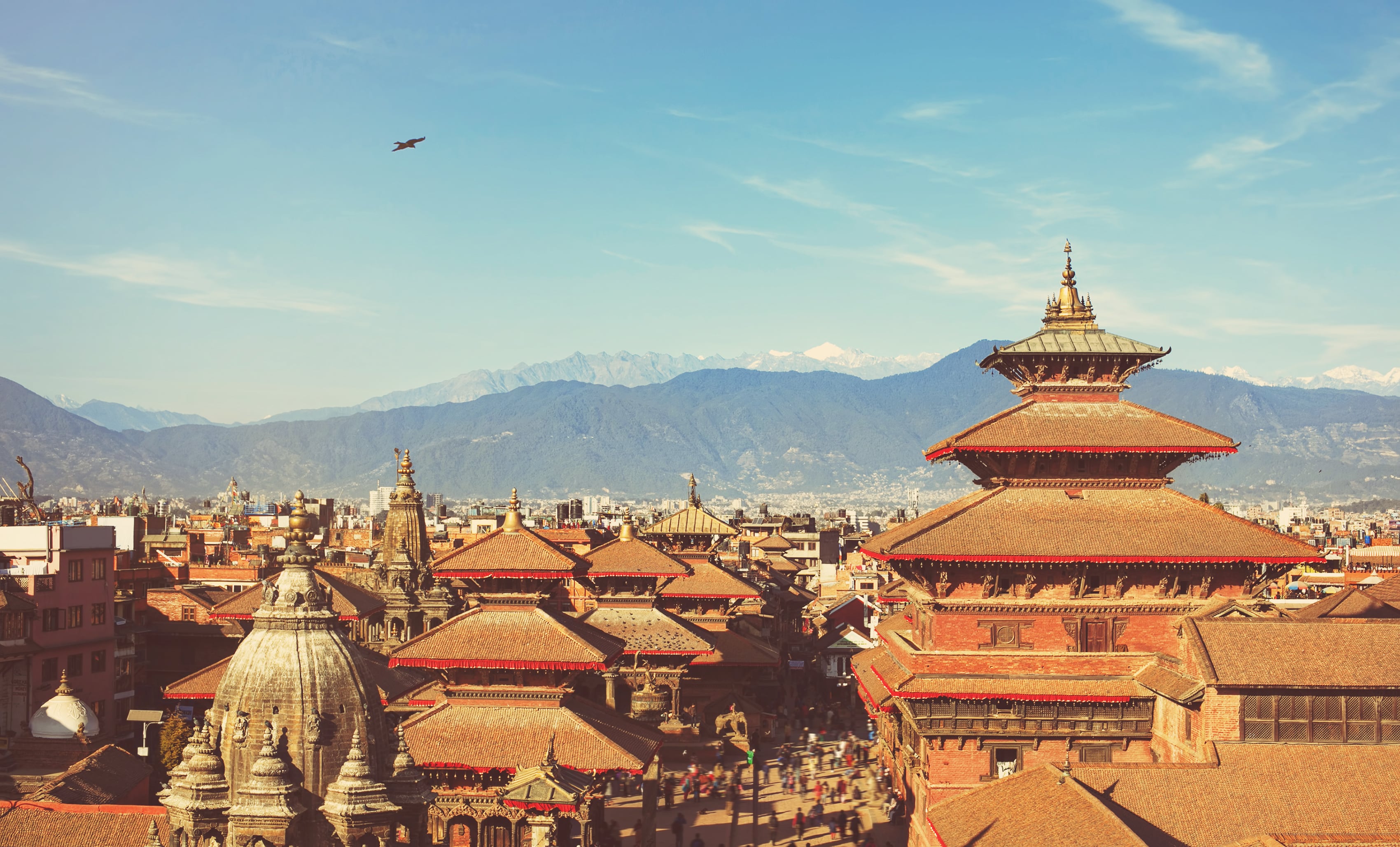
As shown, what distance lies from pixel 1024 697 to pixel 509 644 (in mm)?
12647

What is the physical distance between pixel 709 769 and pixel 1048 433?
70.1ft

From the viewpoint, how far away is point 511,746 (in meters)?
32.4

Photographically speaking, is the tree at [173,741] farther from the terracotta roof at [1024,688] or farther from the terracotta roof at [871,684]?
the terracotta roof at [1024,688]

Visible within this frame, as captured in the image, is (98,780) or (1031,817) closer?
(1031,817)

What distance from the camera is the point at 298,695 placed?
63.2ft

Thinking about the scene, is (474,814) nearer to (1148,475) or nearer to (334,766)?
(334,766)

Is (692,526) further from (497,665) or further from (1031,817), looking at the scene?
(1031,817)

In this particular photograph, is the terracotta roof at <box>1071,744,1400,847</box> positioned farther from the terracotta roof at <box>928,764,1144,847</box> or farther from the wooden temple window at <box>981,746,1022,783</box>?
the wooden temple window at <box>981,746,1022,783</box>

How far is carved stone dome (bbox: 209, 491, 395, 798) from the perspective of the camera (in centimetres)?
1914

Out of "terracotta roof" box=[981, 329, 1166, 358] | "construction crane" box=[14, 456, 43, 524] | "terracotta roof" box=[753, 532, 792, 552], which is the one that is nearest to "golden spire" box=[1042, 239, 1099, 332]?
"terracotta roof" box=[981, 329, 1166, 358]

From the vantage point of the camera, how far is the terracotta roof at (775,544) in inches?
5655

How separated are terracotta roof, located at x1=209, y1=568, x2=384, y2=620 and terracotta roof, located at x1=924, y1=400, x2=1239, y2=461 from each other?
2921 cm

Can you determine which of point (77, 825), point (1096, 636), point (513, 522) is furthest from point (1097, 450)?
point (77, 825)

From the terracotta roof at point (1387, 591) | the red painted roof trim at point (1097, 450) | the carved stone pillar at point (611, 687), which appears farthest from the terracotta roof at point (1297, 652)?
the carved stone pillar at point (611, 687)
